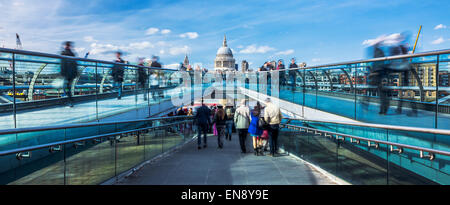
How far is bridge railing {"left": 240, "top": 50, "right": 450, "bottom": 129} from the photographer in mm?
4176

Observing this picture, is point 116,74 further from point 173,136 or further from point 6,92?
point 6,92

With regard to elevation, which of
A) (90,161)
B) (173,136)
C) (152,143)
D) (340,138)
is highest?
(340,138)

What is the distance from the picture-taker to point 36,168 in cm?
333

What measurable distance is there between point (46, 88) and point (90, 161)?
1766 millimetres

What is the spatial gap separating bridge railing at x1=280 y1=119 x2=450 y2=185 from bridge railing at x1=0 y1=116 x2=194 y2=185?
13.1ft

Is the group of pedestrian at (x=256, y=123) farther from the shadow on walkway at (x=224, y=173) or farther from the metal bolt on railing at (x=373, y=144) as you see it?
the metal bolt on railing at (x=373, y=144)

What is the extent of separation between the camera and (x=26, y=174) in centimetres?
321

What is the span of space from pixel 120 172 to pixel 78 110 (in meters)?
1.60

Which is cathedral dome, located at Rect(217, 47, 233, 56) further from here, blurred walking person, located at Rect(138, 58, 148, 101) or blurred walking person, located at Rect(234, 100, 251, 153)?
blurred walking person, located at Rect(234, 100, 251, 153)

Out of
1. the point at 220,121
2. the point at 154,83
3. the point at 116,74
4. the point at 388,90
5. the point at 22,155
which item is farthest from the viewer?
the point at 154,83

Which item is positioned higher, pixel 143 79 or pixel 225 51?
pixel 225 51

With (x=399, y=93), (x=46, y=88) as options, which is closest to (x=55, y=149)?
(x=46, y=88)

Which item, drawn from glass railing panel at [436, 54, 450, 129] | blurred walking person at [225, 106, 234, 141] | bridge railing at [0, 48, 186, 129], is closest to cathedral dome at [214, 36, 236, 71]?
blurred walking person at [225, 106, 234, 141]

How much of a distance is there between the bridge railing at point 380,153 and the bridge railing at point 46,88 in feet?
16.5
